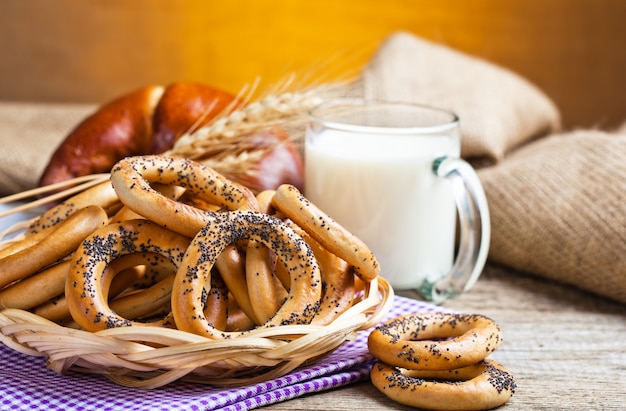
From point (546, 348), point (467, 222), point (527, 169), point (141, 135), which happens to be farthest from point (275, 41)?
point (546, 348)

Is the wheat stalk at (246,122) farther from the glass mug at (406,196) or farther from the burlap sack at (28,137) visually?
the burlap sack at (28,137)

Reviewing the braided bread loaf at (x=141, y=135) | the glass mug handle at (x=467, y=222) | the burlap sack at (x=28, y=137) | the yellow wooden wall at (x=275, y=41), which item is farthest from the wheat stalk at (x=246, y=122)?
the yellow wooden wall at (x=275, y=41)

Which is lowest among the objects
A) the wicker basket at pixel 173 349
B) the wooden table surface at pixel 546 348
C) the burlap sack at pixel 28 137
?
the wooden table surface at pixel 546 348

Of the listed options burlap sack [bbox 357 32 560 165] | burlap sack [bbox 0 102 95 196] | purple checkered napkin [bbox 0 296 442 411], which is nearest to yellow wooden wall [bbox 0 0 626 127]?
burlap sack [bbox 0 102 95 196]

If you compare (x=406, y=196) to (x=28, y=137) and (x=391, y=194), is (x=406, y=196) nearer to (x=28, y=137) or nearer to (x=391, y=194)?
(x=391, y=194)

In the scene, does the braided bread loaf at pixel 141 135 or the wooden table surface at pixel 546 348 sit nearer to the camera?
the wooden table surface at pixel 546 348

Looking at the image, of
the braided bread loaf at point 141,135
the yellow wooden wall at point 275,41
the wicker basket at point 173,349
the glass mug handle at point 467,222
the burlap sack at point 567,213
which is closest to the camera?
the wicker basket at point 173,349
